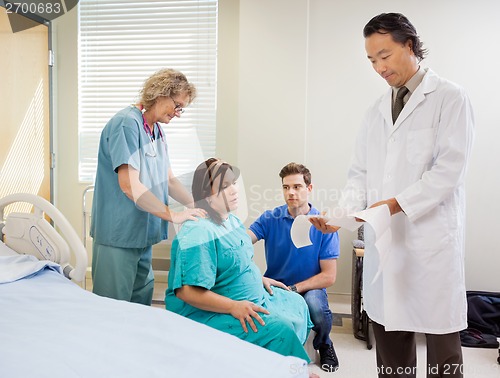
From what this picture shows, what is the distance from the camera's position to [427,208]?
1368 millimetres

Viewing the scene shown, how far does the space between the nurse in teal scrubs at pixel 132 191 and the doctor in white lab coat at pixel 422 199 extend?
A: 772 millimetres

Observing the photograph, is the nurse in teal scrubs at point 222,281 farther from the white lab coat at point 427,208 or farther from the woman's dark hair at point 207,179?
the white lab coat at point 427,208

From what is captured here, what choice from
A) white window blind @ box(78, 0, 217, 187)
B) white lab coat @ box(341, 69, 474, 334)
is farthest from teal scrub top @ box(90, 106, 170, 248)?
white window blind @ box(78, 0, 217, 187)

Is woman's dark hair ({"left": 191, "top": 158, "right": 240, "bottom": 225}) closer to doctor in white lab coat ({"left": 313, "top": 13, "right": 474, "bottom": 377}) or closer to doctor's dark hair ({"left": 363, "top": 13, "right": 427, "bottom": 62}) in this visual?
doctor in white lab coat ({"left": 313, "top": 13, "right": 474, "bottom": 377})

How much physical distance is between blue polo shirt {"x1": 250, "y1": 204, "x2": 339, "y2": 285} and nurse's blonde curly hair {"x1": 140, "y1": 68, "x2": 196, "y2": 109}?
0.77 metres

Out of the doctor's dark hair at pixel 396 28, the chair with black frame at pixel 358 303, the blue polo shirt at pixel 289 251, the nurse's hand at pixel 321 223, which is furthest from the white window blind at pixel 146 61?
the doctor's dark hair at pixel 396 28

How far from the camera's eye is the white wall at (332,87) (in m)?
2.92

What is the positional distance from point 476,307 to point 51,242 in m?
2.22

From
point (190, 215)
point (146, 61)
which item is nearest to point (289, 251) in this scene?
point (190, 215)

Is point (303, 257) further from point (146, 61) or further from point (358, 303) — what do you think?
point (146, 61)

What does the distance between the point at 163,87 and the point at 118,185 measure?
1.35ft

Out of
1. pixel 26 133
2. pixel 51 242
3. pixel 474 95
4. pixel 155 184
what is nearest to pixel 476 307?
pixel 474 95

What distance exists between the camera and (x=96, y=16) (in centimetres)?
344

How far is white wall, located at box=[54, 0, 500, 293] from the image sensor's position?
2920 mm
